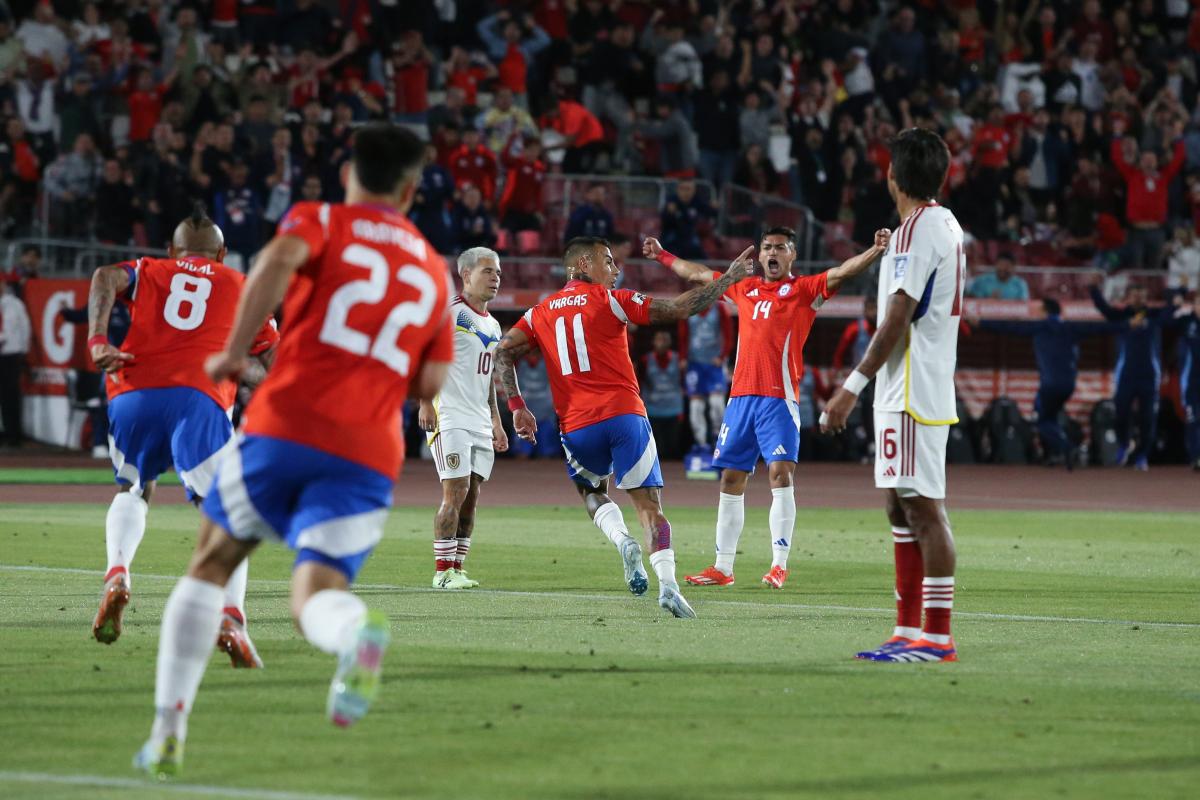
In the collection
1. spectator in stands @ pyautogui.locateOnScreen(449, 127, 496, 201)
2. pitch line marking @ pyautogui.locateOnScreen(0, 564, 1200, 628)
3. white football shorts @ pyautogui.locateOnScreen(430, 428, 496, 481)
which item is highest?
spectator in stands @ pyautogui.locateOnScreen(449, 127, 496, 201)

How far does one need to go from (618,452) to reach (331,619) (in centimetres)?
588

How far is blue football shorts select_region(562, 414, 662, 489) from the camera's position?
11.1 meters

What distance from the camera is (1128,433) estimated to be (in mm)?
28484

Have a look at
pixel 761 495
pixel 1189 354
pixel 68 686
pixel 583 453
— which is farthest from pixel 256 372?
pixel 1189 354

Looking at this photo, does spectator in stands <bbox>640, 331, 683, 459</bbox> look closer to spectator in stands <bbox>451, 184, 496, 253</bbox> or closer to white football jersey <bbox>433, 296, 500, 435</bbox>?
spectator in stands <bbox>451, 184, 496, 253</bbox>

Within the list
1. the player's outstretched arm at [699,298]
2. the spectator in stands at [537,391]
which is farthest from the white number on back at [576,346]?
the spectator in stands at [537,391]

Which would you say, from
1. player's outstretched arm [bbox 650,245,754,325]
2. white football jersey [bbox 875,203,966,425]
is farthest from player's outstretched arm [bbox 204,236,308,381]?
player's outstretched arm [bbox 650,245,754,325]

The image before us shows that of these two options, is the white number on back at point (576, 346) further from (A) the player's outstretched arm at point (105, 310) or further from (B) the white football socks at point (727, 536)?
(A) the player's outstretched arm at point (105, 310)

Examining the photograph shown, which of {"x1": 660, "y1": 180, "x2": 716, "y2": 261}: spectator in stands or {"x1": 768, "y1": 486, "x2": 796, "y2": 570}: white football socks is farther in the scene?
{"x1": 660, "y1": 180, "x2": 716, "y2": 261}: spectator in stands

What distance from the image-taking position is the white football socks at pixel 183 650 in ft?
18.2

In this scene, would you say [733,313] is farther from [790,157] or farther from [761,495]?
[761,495]

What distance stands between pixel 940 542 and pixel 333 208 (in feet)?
12.8

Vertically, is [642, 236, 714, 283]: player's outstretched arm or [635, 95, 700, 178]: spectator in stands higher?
[635, 95, 700, 178]: spectator in stands

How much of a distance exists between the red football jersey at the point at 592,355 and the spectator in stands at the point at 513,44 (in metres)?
17.8
